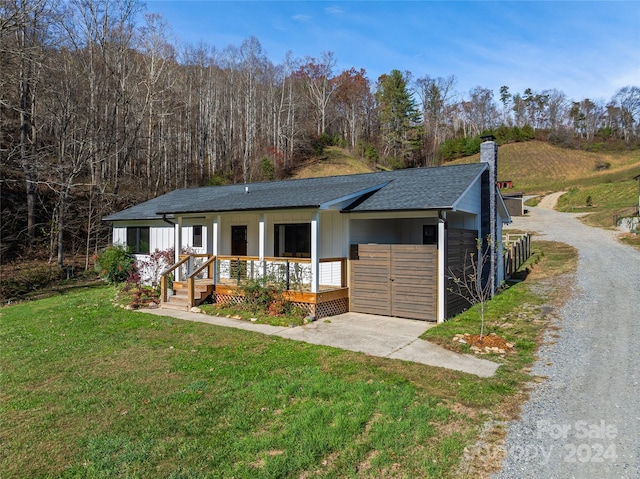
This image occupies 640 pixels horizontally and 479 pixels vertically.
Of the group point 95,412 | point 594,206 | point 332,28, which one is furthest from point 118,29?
point 594,206

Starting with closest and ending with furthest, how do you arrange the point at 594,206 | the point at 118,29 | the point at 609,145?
the point at 118,29 < the point at 594,206 < the point at 609,145

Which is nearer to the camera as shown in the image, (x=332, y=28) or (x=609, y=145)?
(x=332, y=28)

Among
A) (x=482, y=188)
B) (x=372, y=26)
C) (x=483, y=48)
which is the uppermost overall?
(x=372, y=26)

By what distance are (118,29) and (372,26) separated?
67.3 feet

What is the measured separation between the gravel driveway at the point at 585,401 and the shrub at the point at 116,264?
16.1 m


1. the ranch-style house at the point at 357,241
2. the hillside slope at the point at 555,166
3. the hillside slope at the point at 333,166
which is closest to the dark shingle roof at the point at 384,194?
the ranch-style house at the point at 357,241

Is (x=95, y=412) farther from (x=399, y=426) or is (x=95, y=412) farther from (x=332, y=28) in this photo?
(x=332, y=28)

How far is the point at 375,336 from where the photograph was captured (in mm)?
8352

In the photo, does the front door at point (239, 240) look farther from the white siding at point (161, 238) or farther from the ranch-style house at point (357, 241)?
the white siding at point (161, 238)

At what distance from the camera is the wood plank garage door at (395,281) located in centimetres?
977

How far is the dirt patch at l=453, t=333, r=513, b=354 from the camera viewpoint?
717 centimetres

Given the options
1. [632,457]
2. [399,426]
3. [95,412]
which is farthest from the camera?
[95,412]

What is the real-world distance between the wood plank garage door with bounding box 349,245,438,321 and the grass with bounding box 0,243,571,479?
1894mm

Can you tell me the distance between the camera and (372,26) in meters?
14.2
